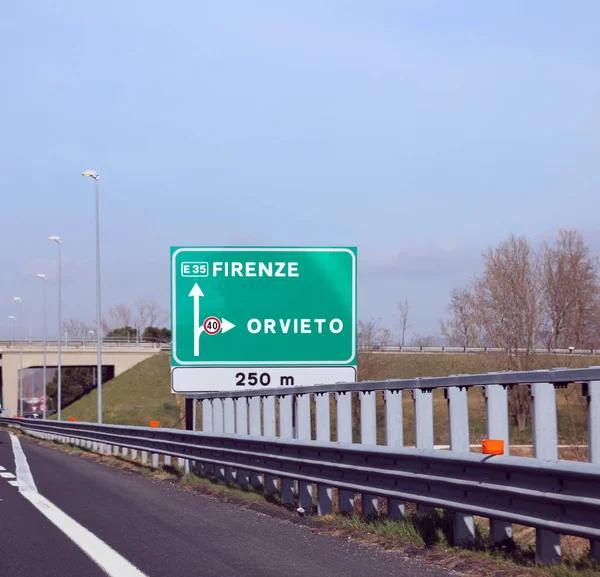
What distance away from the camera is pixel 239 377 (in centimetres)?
1988

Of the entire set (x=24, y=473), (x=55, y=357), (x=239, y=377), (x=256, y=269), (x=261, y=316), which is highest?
(x=256, y=269)

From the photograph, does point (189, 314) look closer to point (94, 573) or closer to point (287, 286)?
point (287, 286)

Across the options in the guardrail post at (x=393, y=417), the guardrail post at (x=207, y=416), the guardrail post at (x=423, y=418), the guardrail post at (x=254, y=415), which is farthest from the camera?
the guardrail post at (x=207, y=416)

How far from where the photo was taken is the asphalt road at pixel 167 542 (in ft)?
25.0

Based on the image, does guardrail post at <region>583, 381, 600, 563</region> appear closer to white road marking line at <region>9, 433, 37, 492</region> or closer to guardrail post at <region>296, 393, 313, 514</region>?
guardrail post at <region>296, 393, 313, 514</region>

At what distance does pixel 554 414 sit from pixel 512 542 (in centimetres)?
105

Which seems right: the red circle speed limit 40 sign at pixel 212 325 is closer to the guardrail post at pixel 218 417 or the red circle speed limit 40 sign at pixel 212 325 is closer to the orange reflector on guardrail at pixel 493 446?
the guardrail post at pixel 218 417

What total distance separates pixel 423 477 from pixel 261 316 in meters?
11.8

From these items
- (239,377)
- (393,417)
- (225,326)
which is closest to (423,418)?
(393,417)

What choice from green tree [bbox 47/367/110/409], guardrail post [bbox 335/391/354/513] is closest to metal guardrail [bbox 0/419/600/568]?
guardrail post [bbox 335/391/354/513]

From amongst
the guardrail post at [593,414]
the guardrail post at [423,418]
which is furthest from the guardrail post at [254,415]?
the guardrail post at [593,414]

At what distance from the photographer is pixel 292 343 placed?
780 inches

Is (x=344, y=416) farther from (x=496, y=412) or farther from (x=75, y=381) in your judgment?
(x=75, y=381)

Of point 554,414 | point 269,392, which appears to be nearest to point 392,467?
point 554,414
